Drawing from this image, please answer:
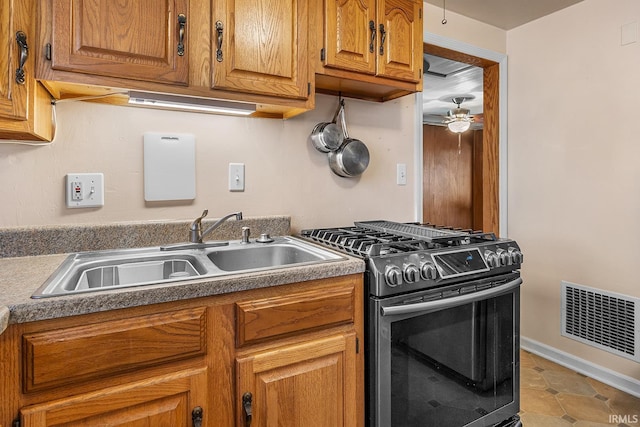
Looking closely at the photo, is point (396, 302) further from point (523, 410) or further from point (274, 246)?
point (523, 410)

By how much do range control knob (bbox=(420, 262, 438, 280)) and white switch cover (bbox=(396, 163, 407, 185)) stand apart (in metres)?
0.96

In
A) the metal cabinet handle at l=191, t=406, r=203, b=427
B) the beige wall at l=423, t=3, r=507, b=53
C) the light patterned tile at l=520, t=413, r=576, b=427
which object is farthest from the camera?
the beige wall at l=423, t=3, r=507, b=53

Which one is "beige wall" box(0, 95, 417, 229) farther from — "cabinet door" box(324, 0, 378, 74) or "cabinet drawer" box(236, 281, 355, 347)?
"cabinet drawer" box(236, 281, 355, 347)

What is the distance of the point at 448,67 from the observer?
3.30 meters

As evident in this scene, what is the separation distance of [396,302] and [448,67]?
8.96 feet

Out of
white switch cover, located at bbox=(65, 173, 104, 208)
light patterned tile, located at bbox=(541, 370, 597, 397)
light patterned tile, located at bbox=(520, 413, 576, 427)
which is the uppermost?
white switch cover, located at bbox=(65, 173, 104, 208)

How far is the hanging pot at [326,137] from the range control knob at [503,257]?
2.92 ft

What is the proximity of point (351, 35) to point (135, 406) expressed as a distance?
1.53 m

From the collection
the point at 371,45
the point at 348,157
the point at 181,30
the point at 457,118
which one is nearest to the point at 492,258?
the point at 348,157

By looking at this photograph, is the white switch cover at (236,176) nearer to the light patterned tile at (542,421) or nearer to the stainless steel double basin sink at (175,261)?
the stainless steel double basin sink at (175,261)

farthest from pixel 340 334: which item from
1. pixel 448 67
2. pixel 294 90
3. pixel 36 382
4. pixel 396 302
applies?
pixel 448 67

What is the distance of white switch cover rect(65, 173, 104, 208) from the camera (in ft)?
4.55

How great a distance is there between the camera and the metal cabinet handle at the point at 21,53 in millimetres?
1043

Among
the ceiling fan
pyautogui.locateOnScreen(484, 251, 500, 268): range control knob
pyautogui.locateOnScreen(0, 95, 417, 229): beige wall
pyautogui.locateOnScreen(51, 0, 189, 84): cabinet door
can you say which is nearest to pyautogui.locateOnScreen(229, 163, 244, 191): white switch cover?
pyautogui.locateOnScreen(0, 95, 417, 229): beige wall
